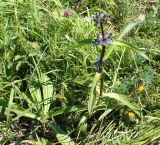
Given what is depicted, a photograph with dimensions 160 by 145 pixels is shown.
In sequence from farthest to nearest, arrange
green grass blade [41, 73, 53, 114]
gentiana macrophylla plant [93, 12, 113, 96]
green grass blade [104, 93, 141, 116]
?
green grass blade [41, 73, 53, 114], green grass blade [104, 93, 141, 116], gentiana macrophylla plant [93, 12, 113, 96]

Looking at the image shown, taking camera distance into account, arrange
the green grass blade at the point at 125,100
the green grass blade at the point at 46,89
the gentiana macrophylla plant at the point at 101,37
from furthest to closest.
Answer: the green grass blade at the point at 46,89
the green grass blade at the point at 125,100
the gentiana macrophylla plant at the point at 101,37

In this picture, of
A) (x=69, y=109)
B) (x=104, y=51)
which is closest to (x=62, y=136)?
(x=69, y=109)

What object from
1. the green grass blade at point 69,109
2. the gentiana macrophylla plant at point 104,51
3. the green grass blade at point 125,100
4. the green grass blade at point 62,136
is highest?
the gentiana macrophylla plant at point 104,51

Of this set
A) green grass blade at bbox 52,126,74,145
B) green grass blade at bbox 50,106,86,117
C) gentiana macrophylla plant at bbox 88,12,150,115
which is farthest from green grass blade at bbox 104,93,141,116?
green grass blade at bbox 52,126,74,145

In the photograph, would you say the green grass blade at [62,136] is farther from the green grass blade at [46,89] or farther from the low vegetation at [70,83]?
the green grass blade at [46,89]

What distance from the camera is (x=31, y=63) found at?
243 cm

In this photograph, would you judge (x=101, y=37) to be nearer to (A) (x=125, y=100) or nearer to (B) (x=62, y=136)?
(A) (x=125, y=100)

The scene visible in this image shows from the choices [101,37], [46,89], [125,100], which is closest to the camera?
[101,37]

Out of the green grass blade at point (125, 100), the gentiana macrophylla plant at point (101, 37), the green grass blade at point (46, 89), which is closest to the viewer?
the gentiana macrophylla plant at point (101, 37)

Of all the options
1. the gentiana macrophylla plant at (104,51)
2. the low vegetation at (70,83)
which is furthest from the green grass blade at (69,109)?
the gentiana macrophylla plant at (104,51)

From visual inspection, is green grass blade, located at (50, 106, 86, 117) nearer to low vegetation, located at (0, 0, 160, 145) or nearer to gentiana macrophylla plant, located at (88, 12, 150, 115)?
low vegetation, located at (0, 0, 160, 145)

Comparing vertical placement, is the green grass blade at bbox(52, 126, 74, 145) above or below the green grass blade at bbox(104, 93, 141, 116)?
below

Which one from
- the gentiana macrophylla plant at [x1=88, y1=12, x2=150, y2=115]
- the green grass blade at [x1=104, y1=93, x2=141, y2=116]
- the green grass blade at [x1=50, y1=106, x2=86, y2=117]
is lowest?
the green grass blade at [x1=50, y1=106, x2=86, y2=117]

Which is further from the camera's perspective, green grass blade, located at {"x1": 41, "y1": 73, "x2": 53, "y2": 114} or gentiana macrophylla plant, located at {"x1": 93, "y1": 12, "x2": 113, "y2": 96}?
green grass blade, located at {"x1": 41, "y1": 73, "x2": 53, "y2": 114}
